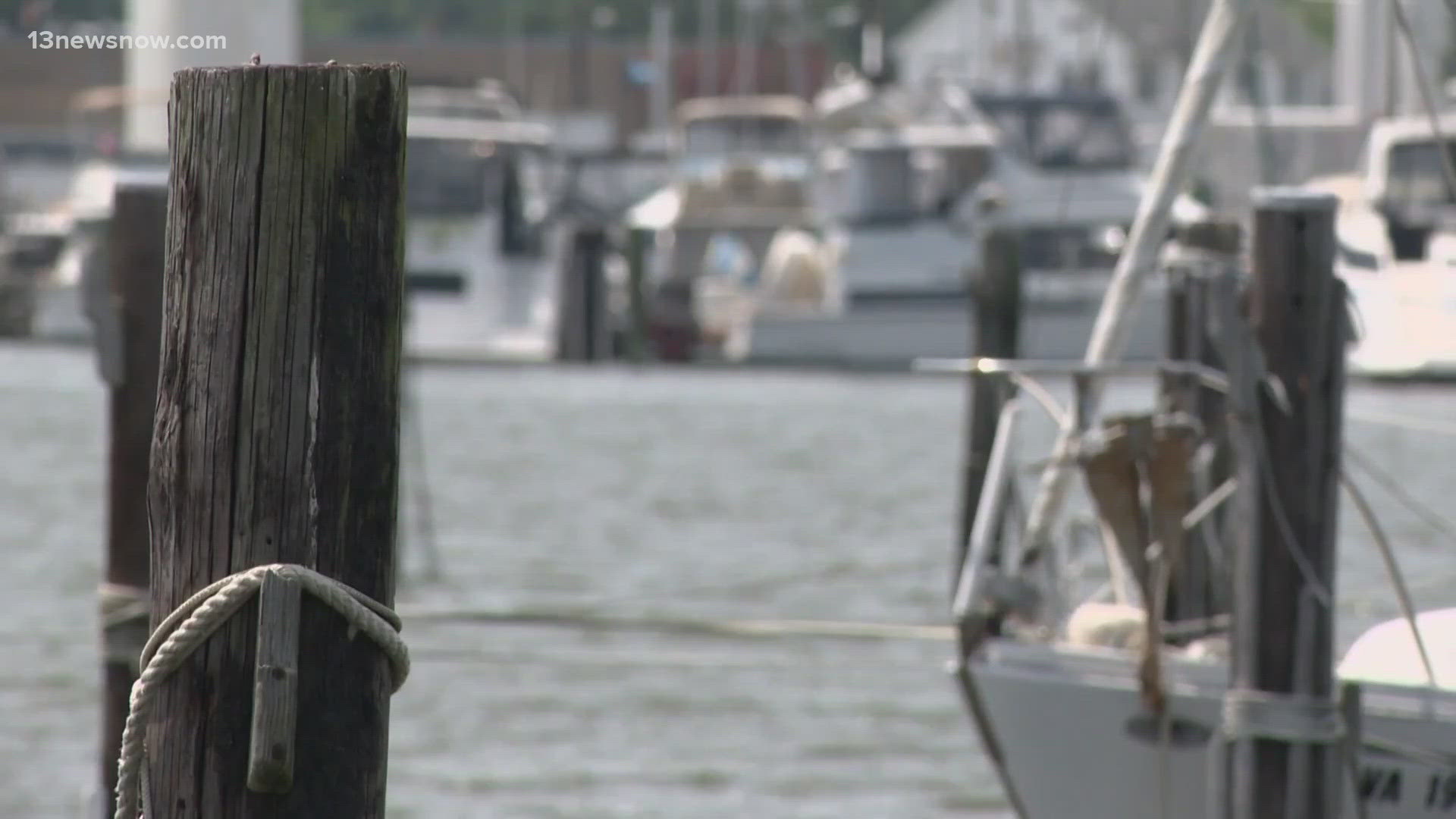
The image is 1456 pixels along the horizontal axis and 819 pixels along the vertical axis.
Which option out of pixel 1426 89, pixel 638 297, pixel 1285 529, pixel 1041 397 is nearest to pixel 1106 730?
pixel 1285 529

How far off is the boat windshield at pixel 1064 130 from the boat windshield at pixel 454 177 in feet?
18.8

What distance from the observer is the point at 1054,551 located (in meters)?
7.82

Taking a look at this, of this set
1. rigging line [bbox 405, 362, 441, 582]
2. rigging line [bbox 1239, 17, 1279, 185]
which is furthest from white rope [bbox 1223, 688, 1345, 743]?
rigging line [bbox 405, 362, 441, 582]

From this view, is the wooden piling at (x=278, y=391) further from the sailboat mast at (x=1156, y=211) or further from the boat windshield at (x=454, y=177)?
the boat windshield at (x=454, y=177)

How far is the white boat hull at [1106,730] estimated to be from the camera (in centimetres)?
654

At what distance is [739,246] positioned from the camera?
36469mm

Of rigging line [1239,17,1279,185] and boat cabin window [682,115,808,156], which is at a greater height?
boat cabin window [682,115,808,156]

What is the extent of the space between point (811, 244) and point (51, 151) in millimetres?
24771

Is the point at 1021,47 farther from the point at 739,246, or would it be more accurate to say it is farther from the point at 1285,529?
the point at 1285,529

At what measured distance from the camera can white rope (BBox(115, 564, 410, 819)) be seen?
3387mm

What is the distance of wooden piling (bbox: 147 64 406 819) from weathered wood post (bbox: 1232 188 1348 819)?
312cm

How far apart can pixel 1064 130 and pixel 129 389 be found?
2194 centimetres

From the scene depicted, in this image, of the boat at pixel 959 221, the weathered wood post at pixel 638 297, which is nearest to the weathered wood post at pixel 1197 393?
the boat at pixel 959 221

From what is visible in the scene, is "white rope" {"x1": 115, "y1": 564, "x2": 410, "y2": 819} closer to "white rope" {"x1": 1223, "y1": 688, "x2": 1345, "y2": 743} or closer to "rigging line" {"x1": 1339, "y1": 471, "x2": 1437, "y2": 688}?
"white rope" {"x1": 1223, "y1": 688, "x2": 1345, "y2": 743}
